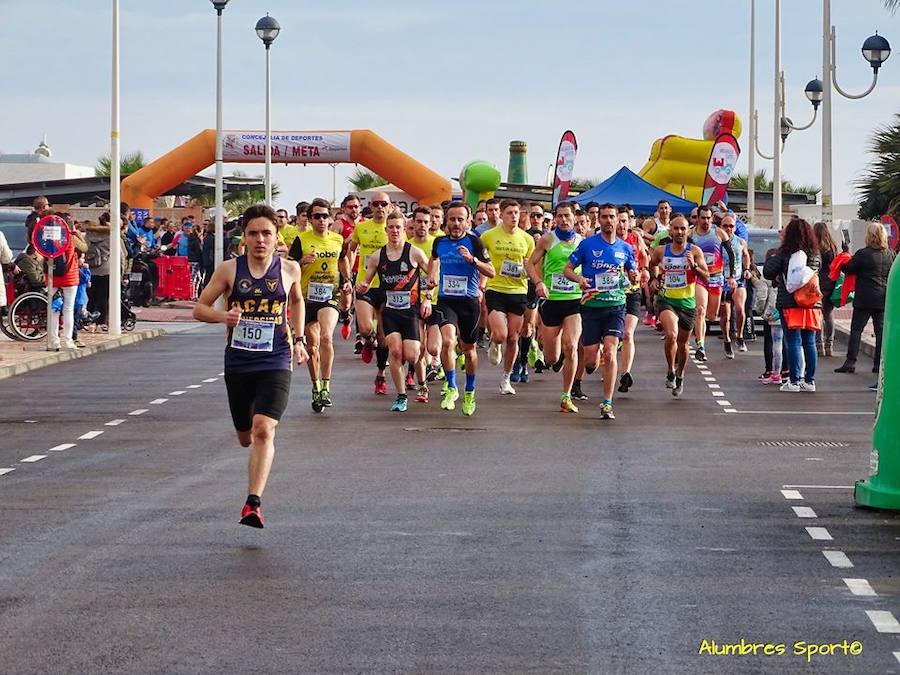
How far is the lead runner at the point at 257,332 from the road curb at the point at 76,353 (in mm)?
11741

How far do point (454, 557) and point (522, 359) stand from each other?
12077mm

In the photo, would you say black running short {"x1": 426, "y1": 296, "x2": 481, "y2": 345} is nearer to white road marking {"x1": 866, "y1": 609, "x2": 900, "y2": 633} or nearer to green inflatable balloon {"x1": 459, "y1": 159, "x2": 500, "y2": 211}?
white road marking {"x1": 866, "y1": 609, "x2": 900, "y2": 633}

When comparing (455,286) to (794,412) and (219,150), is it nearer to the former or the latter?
(794,412)

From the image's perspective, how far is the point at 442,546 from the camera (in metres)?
9.19

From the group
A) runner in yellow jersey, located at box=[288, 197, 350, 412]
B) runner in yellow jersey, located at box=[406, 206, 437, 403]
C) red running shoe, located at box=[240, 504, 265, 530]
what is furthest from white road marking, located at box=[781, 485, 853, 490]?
runner in yellow jersey, located at box=[406, 206, 437, 403]

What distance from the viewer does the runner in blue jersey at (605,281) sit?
1688 centimetres

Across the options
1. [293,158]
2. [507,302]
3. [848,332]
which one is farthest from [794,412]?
[293,158]

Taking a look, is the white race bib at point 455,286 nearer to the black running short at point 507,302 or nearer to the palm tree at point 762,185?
the black running short at point 507,302

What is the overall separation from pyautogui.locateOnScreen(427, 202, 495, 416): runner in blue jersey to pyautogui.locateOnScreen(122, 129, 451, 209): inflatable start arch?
3421 cm

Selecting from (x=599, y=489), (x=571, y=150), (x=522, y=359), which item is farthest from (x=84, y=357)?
(x=571, y=150)

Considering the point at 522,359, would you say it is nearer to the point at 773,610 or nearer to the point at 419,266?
the point at 419,266

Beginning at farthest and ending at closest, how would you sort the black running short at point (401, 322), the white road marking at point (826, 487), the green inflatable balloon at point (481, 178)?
the green inflatable balloon at point (481, 178), the black running short at point (401, 322), the white road marking at point (826, 487)

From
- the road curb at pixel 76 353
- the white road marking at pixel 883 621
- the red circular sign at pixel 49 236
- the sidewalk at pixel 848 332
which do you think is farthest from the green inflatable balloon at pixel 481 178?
the white road marking at pixel 883 621

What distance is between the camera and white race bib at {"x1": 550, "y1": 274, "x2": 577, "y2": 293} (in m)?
17.5
